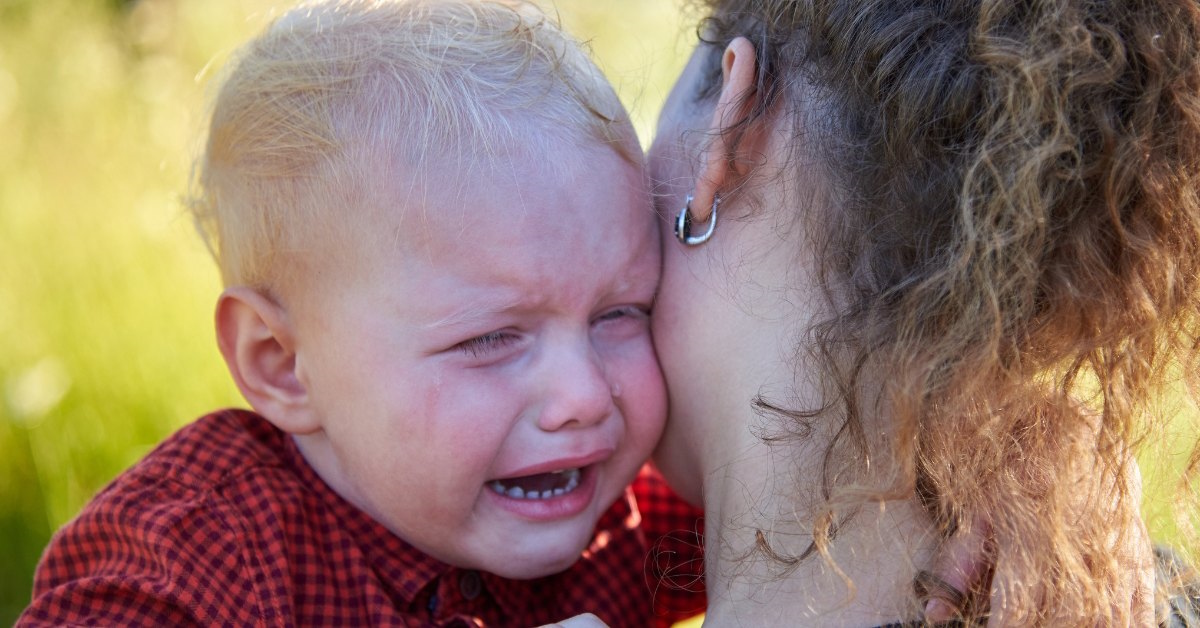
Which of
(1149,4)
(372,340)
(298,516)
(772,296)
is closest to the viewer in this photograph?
(1149,4)

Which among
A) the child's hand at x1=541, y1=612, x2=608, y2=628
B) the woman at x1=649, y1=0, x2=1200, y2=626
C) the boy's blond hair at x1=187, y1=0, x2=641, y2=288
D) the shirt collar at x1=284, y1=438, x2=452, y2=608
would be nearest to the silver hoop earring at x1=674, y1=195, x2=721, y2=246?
the woman at x1=649, y1=0, x2=1200, y2=626

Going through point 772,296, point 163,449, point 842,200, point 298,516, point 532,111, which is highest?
point 532,111

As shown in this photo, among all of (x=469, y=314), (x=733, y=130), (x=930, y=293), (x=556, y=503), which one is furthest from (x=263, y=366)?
(x=930, y=293)

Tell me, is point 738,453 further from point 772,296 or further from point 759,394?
point 772,296

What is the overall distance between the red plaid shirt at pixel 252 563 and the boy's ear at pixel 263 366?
0.10m

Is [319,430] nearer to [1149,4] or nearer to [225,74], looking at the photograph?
[225,74]

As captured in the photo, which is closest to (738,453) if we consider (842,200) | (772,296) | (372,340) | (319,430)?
(772,296)

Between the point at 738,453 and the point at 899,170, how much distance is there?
1.55 feet

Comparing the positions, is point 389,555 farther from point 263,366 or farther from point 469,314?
point 469,314

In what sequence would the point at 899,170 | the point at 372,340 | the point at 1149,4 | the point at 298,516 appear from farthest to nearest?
the point at 298,516 < the point at 372,340 < the point at 899,170 < the point at 1149,4

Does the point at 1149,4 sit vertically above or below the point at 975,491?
above

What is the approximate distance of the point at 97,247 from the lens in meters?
3.54

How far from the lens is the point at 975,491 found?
142 centimetres

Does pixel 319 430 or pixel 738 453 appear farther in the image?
pixel 319 430
